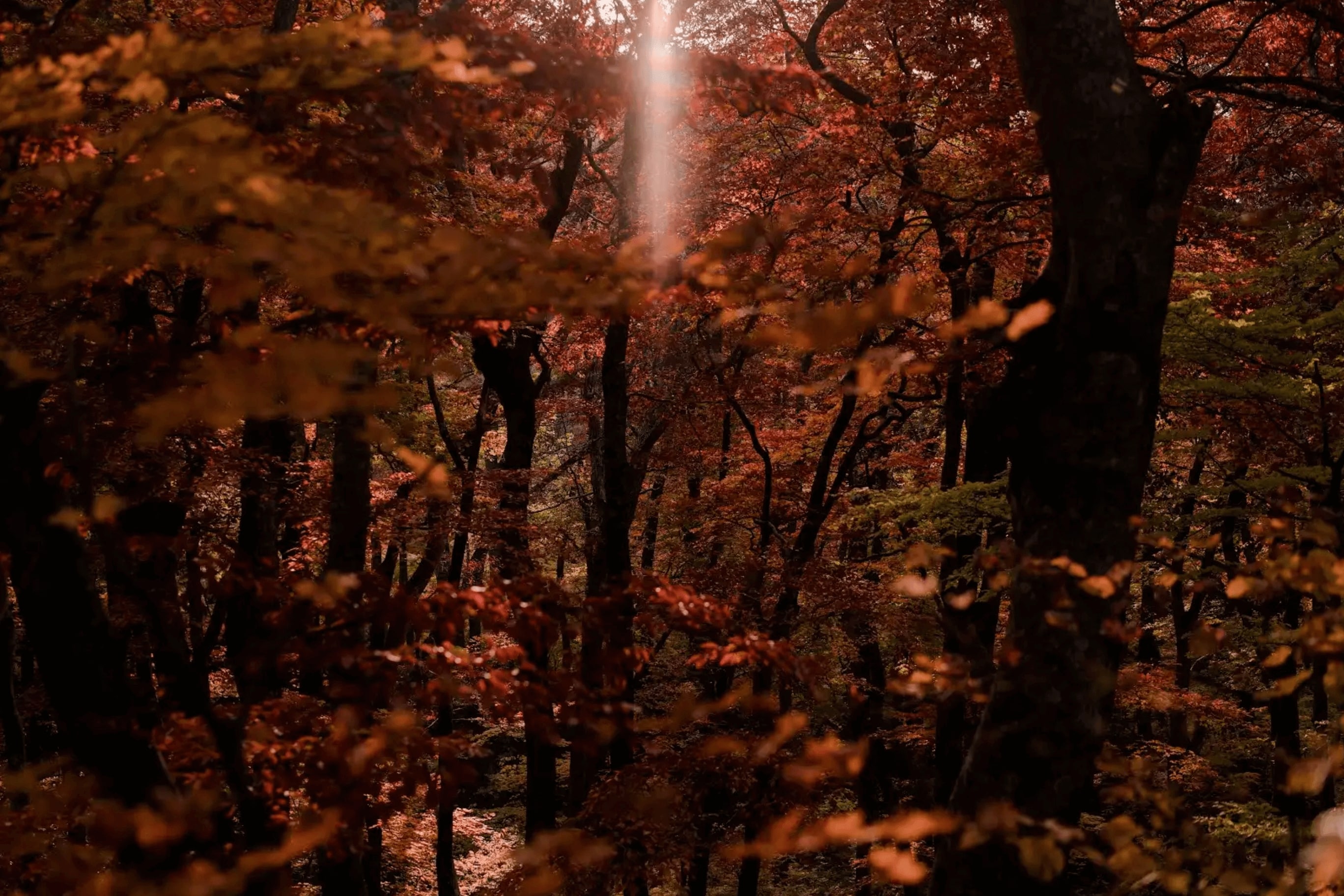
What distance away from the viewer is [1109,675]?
8.84ft

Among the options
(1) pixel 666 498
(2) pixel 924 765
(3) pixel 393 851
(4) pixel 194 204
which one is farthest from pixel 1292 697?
(3) pixel 393 851

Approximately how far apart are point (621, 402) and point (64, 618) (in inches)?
298

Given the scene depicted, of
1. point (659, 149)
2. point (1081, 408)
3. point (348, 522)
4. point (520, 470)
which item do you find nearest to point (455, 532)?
point (520, 470)

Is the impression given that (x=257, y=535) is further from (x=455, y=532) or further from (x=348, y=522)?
(x=348, y=522)

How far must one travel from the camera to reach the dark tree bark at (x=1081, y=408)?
116 inches

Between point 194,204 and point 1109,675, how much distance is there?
274cm

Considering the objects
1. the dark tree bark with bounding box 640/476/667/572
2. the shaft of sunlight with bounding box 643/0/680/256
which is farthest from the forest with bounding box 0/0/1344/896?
the dark tree bark with bounding box 640/476/667/572

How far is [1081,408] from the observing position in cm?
303

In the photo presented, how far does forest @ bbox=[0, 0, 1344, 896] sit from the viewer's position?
6.16 feet

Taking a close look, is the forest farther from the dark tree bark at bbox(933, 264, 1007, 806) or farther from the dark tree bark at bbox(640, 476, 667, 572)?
the dark tree bark at bbox(640, 476, 667, 572)

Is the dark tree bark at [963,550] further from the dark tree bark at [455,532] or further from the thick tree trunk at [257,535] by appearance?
the thick tree trunk at [257,535]

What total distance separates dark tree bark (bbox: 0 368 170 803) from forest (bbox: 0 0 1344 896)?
1 cm

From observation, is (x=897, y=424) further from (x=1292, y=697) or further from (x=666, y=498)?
(x=1292, y=697)

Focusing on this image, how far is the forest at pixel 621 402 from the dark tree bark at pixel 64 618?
0.5 inches
